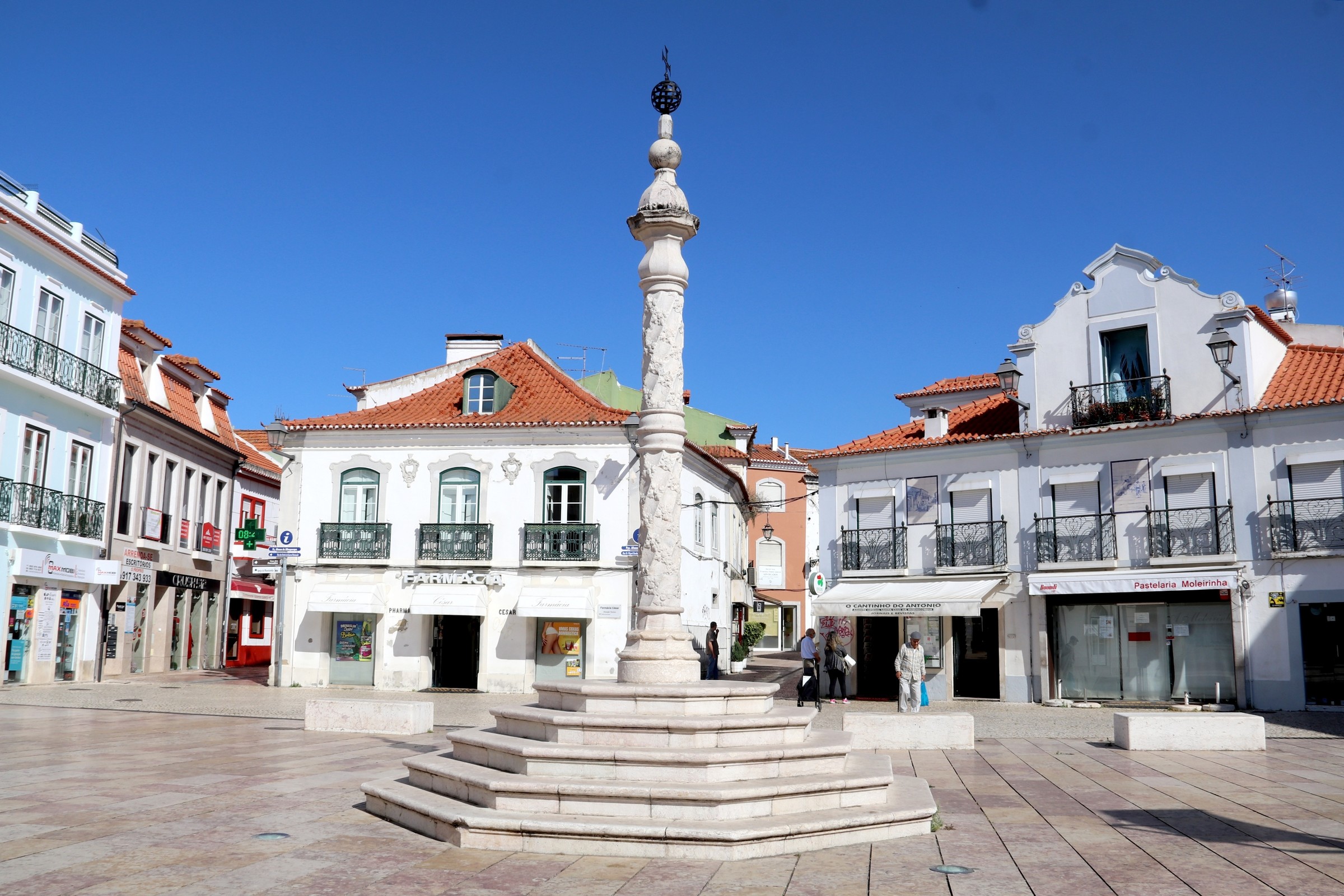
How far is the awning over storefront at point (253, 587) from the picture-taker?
34.5 m

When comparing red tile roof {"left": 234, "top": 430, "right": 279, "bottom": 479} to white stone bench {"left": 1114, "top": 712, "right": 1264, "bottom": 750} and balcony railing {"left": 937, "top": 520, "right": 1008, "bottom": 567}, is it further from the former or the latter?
white stone bench {"left": 1114, "top": 712, "right": 1264, "bottom": 750}

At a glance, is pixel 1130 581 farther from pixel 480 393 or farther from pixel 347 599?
pixel 347 599

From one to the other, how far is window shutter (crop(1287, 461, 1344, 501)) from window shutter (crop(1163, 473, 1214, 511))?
1502mm

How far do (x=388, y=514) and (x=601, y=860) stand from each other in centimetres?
2158

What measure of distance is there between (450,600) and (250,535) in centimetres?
582

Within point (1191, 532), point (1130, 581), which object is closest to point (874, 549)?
point (1130, 581)

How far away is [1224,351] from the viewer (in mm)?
22828

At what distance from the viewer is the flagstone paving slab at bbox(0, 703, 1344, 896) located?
675cm

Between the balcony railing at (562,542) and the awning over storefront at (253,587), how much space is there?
12077 mm

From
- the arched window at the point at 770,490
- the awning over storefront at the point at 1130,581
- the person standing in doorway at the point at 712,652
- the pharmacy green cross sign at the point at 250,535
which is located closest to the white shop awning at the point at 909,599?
the awning over storefront at the point at 1130,581

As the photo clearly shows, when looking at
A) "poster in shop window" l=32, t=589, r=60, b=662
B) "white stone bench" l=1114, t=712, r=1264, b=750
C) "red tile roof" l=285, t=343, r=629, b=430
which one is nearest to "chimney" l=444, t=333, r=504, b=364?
"red tile roof" l=285, t=343, r=629, b=430

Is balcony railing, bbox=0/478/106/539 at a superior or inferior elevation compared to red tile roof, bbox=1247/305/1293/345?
inferior

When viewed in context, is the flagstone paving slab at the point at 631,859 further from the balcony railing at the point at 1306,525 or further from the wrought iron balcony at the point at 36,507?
the wrought iron balcony at the point at 36,507

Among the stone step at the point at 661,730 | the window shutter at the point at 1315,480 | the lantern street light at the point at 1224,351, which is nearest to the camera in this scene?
the stone step at the point at 661,730
